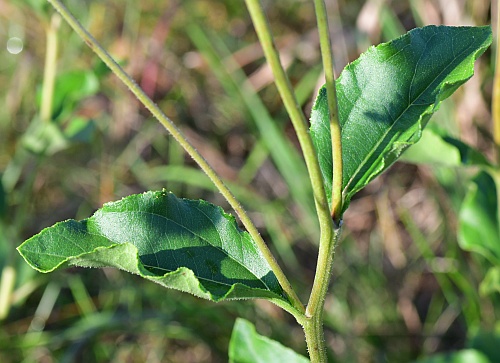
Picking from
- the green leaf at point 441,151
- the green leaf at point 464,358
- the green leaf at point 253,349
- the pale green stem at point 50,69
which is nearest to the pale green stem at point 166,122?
the green leaf at point 253,349

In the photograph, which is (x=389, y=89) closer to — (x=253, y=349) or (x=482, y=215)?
(x=253, y=349)

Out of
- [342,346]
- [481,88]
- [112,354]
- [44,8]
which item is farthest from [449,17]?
[112,354]

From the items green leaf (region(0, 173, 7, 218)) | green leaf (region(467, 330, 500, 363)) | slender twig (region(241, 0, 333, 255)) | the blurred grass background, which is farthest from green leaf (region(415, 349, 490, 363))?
green leaf (region(0, 173, 7, 218))

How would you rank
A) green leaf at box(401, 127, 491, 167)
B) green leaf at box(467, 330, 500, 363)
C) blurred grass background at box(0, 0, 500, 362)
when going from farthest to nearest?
blurred grass background at box(0, 0, 500, 362) → green leaf at box(467, 330, 500, 363) → green leaf at box(401, 127, 491, 167)

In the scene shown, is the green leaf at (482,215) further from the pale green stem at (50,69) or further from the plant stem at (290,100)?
the pale green stem at (50,69)

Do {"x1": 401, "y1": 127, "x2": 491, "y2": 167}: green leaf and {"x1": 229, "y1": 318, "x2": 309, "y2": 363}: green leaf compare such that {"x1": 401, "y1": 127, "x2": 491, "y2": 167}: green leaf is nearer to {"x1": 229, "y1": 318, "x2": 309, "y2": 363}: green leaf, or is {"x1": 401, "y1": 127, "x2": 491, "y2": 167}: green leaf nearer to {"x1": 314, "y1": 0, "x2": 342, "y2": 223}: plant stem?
{"x1": 229, "y1": 318, "x2": 309, "y2": 363}: green leaf

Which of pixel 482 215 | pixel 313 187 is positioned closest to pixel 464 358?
pixel 482 215
